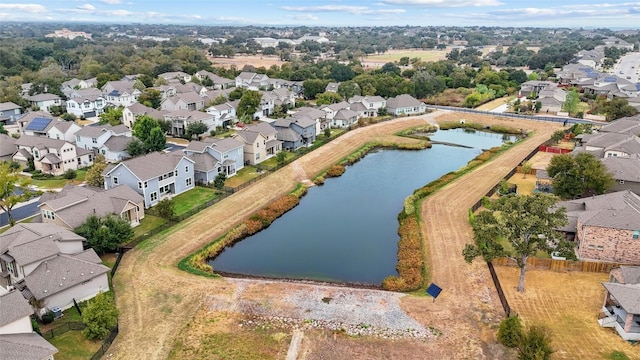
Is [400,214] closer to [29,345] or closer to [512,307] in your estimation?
[512,307]

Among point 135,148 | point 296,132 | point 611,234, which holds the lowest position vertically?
point 135,148

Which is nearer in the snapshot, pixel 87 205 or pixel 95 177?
pixel 87 205

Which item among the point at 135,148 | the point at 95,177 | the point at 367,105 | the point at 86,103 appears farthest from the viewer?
the point at 367,105

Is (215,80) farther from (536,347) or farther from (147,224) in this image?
(536,347)

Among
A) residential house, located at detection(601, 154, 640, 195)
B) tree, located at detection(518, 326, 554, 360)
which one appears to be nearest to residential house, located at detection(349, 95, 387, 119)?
residential house, located at detection(601, 154, 640, 195)

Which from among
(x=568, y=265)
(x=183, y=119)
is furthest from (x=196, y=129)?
(x=568, y=265)

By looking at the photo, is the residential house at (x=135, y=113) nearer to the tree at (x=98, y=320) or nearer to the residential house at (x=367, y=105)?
the residential house at (x=367, y=105)
